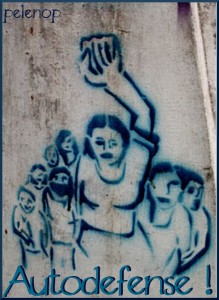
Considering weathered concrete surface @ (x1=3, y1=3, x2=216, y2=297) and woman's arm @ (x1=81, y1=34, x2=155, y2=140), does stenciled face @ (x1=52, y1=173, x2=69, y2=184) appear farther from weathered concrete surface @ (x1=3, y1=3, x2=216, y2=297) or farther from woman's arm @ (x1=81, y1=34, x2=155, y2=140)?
woman's arm @ (x1=81, y1=34, x2=155, y2=140)

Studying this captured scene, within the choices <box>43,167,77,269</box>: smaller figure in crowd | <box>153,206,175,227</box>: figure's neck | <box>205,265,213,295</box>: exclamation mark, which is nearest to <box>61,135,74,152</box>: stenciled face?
<box>43,167,77,269</box>: smaller figure in crowd

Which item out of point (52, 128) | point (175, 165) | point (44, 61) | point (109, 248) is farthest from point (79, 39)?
point (109, 248)

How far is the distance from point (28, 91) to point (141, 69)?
61 centimetres

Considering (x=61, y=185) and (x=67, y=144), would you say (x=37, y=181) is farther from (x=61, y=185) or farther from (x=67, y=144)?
(x=67, y=144)

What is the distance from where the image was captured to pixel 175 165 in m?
3.43

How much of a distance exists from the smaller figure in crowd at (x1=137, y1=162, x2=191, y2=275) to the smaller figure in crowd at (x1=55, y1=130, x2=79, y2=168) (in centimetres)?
43

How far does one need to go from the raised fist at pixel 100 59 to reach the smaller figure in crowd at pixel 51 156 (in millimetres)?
407

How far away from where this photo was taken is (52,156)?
3.50 meters

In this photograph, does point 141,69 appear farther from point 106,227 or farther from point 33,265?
point 33,265

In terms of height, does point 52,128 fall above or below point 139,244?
above

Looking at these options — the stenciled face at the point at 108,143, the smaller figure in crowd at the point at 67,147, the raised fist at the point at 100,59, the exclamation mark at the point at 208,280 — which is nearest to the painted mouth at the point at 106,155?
the stenciled face at the point at 108,143

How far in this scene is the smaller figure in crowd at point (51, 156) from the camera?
138 inches

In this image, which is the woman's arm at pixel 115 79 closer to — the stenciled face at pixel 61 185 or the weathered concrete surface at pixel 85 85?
the weathered concrete surface at pixel 85 85

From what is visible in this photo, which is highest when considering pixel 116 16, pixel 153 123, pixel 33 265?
pixel 116 16
